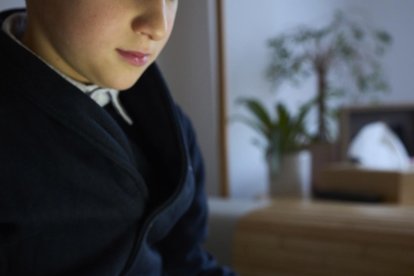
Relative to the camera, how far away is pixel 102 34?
17.8 inches

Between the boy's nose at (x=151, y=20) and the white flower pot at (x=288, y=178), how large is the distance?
3.46 feet

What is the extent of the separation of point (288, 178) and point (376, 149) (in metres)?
0.31

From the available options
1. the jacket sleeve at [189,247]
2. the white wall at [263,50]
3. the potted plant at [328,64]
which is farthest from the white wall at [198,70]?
the potted plant at [328,64]

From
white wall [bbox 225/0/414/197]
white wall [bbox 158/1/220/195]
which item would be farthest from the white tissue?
white wall [bbox 158/1/220/195]

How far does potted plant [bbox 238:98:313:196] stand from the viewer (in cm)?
146

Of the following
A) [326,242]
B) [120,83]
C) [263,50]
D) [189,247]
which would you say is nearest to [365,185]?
[326,242]

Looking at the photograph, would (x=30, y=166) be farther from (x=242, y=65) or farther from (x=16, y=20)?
(x=242, y=65)

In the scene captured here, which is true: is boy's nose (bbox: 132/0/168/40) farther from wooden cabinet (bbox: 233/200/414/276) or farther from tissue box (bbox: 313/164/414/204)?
tissue box (bbox: 313/164/414/204)

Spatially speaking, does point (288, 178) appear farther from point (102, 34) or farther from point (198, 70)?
point (102, 34)

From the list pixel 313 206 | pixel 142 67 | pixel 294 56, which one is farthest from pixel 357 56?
pixel 142 67

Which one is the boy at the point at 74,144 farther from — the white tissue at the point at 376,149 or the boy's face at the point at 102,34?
the white tissue at the point at 376,149

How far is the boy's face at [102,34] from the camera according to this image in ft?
1.47

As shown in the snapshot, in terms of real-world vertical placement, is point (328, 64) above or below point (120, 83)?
below

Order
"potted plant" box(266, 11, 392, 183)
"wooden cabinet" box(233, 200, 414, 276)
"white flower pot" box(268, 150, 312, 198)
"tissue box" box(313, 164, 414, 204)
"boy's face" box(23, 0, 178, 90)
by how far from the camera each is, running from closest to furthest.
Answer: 1. "boy's face" box(23, 0, 178, 90)
2. "wooden cabinet" box(233, 200, 414, 276)
3. "tissue box" box(313, 164, 414, 204)
4. "white flower pot" box(268, 150, 312, 198)
5. "potted plant" box(266, 11, 392, 183)
